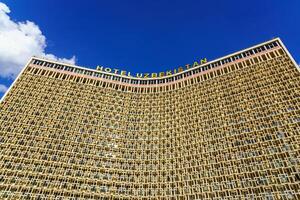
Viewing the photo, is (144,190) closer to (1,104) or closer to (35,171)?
(35,171)

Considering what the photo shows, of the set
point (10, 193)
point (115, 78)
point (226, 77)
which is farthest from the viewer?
point (115, 78)

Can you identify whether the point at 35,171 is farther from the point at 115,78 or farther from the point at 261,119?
the point at 261,119

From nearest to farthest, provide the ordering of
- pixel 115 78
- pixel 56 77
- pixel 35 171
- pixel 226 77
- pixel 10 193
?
pixel 10 193, pixel 35 171, pixel 226 77, pixel 56 77, pixel 115 78

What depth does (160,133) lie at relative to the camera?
101438 millimetres

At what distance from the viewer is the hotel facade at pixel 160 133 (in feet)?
254

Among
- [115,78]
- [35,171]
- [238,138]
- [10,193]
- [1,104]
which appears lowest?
[10,193]

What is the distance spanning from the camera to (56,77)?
375 ft

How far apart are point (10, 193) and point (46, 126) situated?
26450 mm

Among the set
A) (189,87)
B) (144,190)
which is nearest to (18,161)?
(144,190)

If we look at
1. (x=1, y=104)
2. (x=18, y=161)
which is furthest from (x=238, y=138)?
(x=1, y=104)

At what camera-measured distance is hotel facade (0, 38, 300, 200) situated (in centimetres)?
7744

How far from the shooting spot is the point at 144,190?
8544cm

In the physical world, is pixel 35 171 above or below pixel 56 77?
below

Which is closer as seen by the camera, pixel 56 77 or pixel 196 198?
pixel 196 198
